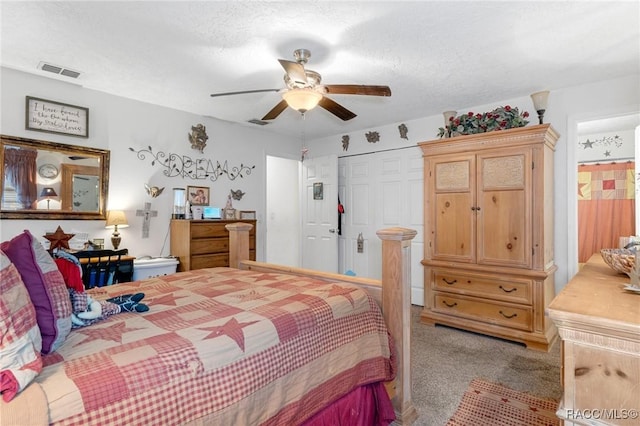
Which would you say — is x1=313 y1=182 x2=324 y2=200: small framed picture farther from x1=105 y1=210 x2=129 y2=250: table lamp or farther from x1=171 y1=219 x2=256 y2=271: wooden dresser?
x1=105 y1=210 x2=129 y2=250: table lamp

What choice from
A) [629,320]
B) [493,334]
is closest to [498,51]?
[629,320]

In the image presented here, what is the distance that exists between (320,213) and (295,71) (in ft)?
10.2

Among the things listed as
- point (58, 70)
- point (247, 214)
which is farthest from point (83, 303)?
point (247, 214)

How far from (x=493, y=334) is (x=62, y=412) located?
3.32m

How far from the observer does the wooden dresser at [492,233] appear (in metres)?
2.96

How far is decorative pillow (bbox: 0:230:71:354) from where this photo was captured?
1.03 metres

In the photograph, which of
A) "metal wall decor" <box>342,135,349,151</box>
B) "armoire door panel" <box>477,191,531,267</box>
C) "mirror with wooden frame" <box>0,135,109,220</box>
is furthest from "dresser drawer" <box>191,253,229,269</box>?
"armoire door panel" <box>477,191,531,267</box>

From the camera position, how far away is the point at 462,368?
2547 millimetres

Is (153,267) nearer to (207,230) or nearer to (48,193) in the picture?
(207,230)

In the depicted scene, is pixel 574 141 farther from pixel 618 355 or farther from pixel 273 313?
pixel 273 313

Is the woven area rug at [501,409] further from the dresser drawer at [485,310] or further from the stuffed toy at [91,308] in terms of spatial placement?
the stuffed toy at [91,308]

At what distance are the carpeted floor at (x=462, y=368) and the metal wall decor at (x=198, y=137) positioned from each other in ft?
10.6

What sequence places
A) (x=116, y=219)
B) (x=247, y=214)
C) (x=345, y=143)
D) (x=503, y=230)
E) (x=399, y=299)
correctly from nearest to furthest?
(x=399, y=299) < (x=503, y=230) < (x=116, y=219) < (x=247, y=214) < (x=345, y=143)

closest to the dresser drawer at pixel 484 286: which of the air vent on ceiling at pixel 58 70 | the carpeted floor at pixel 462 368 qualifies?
the carpeted floor at pixel 462 368
